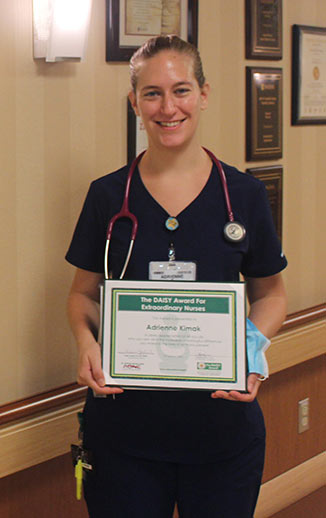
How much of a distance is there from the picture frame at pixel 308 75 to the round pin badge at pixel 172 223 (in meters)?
1.48

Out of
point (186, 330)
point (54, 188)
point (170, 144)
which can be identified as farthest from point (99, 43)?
point (186, 330)

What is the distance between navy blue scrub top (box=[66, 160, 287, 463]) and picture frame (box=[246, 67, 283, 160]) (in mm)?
1046

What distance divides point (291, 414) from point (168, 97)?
1995 mm

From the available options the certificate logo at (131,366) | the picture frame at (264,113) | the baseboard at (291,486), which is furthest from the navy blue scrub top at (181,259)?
the baseboard at (291,486)

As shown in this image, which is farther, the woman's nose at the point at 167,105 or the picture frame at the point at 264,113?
the picture frame at the point at 264,113

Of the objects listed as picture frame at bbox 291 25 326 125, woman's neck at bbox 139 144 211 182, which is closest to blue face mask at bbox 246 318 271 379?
woman's neck at bbox 139 144 211 182

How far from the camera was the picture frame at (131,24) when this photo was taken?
2383 mm

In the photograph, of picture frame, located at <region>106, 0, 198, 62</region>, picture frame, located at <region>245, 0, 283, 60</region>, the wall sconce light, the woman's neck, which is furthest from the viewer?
picture frame, located at <region>245, 0, 283, 60</region>

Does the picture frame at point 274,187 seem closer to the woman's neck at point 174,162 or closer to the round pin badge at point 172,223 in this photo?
the woman's neck at point 174,162

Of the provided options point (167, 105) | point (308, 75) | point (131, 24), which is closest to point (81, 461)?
point (167, 105)

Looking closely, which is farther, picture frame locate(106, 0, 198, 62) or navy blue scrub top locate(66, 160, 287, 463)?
picture frame locate(106, 0, 198, 62)

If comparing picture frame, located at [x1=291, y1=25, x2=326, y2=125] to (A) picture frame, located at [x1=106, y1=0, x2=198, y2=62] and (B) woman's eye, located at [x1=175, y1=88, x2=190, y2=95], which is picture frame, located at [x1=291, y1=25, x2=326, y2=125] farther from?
(B) woman's eye, located at [x1=175, y1=88, x2=190, y2=95]

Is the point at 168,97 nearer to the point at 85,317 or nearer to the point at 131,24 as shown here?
the point at 85,317

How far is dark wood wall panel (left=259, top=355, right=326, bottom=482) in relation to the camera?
3.31 metres
